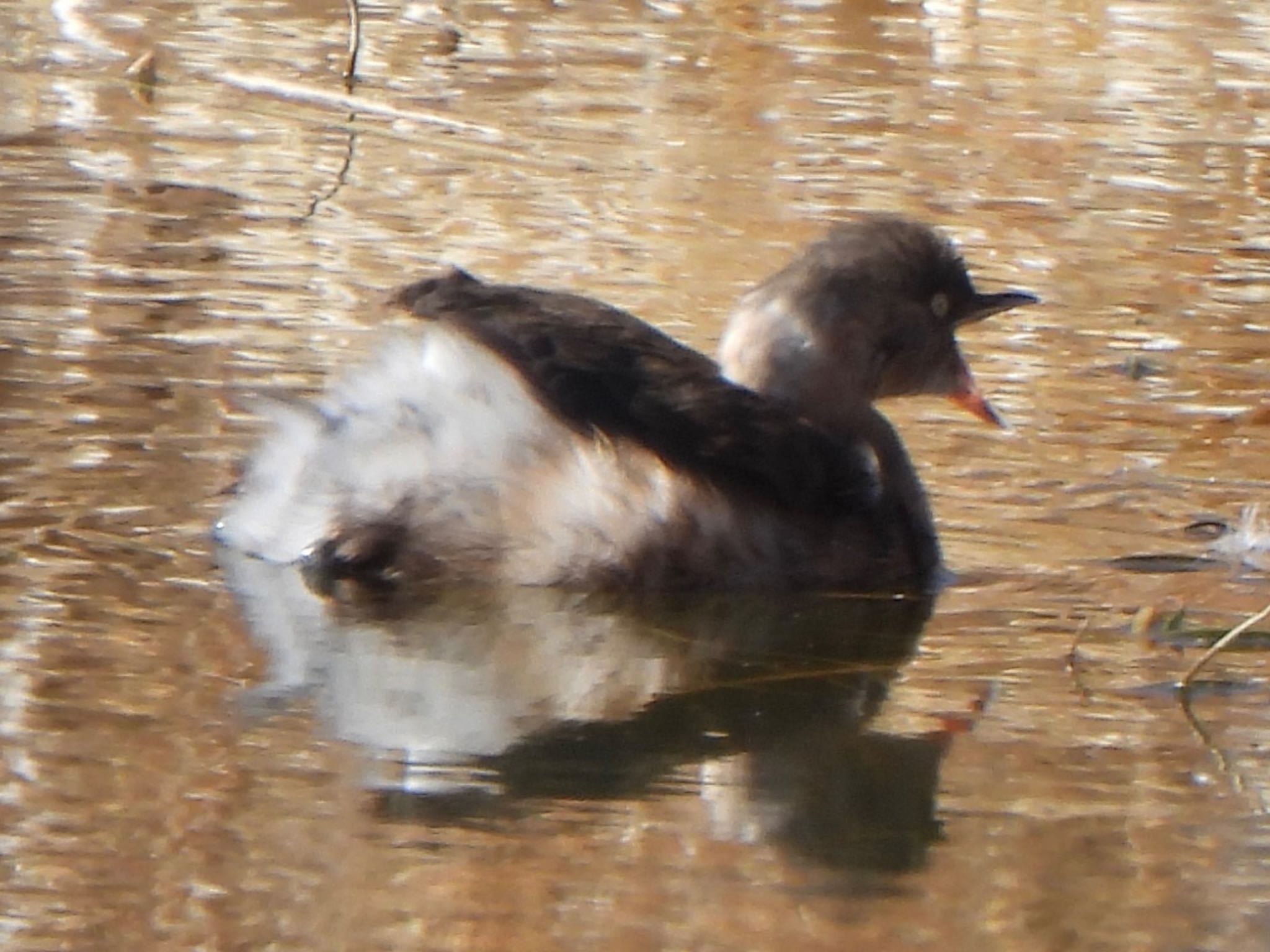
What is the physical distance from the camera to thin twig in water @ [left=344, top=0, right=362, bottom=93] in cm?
993

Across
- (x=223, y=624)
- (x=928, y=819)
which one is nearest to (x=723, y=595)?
(x=223, y=624)

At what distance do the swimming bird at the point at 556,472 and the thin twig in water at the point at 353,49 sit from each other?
4593 millimetres

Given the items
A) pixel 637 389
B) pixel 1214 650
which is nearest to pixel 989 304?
pixel 637 389

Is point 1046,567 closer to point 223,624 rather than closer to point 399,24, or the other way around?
point 223,624

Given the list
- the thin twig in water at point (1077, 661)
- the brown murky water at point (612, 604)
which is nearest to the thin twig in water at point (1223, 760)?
the brown murky water at point (612, 604)

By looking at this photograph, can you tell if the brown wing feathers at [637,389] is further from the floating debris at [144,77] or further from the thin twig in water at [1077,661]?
the floating debris at [144,77]

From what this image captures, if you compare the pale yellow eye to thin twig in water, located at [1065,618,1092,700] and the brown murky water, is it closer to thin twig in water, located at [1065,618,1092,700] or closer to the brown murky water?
the brown murky water

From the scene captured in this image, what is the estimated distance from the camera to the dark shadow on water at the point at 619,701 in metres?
4.12

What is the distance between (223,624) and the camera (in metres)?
4.96

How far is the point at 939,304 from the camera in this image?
609cm

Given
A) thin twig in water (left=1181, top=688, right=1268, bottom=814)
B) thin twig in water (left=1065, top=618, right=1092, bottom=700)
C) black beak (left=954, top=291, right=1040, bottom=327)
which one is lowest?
thin twig in water (left=1065, top=618, right=1092, bottom=700)

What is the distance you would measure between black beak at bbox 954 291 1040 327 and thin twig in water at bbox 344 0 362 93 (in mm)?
4102

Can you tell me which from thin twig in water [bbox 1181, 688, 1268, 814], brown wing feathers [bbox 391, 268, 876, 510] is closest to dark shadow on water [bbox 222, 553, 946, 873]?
brown wing feathers [bbox 391, 268, 876, 510]

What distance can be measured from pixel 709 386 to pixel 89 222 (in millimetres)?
3039
